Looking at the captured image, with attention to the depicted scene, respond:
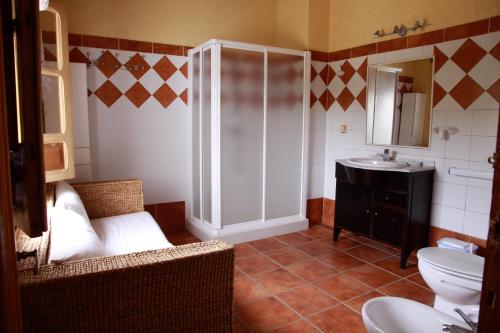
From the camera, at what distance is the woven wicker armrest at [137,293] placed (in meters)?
1.16

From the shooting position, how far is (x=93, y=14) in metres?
3.13

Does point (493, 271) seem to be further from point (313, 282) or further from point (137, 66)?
point (137, 66)

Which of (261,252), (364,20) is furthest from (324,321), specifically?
(364,20)

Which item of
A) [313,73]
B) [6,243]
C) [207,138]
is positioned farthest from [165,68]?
[6,243]

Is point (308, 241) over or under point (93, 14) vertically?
under

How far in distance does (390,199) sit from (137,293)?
92.8 inches

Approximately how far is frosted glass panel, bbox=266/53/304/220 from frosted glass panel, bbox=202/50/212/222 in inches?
22.5

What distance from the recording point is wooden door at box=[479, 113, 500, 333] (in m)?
0.65

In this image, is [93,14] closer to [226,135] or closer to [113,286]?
[226,135]

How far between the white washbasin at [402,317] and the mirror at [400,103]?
1865mm

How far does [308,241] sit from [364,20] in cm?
224

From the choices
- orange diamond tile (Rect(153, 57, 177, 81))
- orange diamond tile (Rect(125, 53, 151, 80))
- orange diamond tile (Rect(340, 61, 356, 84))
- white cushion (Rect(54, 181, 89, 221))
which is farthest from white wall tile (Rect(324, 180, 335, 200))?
white cushion (Rect(54, 181, 89, 221))

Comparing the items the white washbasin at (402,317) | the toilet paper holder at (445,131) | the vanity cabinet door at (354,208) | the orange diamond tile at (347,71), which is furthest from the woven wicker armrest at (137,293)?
the orange diamond tile at (347,71)

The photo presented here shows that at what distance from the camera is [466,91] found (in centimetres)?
280
